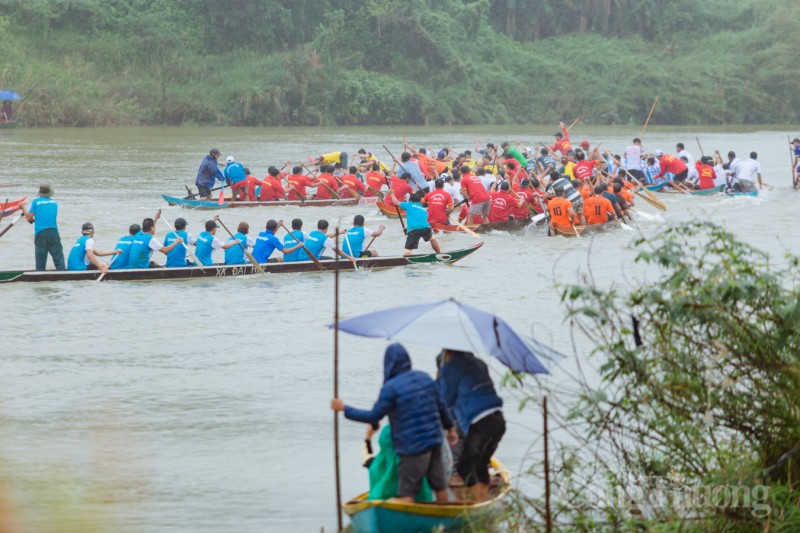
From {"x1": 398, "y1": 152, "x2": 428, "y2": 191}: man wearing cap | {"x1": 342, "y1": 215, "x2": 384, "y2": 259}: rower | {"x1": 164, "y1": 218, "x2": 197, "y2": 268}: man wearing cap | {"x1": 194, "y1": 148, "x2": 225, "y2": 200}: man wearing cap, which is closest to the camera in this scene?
A: {"x1": 164, "y1": 218, "x2": 197, "y2": 268}: man wearing cap

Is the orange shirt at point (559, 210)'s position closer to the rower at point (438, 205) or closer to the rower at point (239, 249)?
the rower at point (438, 205)

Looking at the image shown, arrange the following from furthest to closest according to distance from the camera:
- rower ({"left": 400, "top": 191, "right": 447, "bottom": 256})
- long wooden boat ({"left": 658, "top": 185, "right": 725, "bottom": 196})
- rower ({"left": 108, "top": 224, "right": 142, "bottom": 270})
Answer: long wooden boat ({"left": 658, "top": 185, "right": 725, "bottom": 196})
rower ({"left": 400, "top": 191, "right": 447, "bottom": 256})
rower ({"left": 108, "top": 224, "right": 142, "bottom": 270})

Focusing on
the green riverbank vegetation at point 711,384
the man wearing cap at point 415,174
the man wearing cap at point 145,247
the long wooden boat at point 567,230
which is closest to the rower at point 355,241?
the man wearing cap at point 145,247

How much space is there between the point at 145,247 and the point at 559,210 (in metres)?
7.12

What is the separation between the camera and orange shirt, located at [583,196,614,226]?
1950cm

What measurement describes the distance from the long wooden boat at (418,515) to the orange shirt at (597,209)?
43.3 feet

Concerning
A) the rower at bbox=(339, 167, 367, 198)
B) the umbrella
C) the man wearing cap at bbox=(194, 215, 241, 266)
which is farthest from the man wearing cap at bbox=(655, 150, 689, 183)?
the umbrella

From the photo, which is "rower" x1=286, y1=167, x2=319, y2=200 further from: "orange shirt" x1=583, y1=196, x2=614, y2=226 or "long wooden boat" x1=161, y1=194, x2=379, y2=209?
"orange shirt" x1=583, y1=196, x2=614, y2=226

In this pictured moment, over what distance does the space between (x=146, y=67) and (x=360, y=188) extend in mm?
27745

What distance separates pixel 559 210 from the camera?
62.7 ft

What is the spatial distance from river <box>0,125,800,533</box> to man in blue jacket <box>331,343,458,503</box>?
0.73 meters

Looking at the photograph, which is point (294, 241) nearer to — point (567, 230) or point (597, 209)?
→ point (567, 230)

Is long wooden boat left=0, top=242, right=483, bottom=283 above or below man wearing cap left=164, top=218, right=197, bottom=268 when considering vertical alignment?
below

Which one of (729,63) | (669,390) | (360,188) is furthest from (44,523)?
(729,63)
